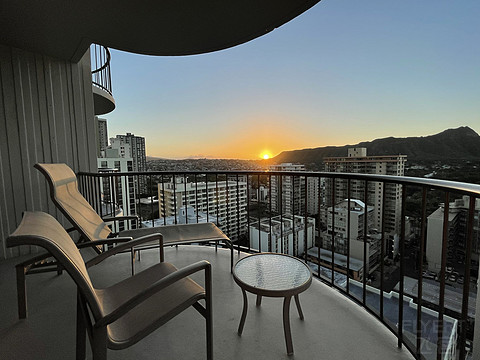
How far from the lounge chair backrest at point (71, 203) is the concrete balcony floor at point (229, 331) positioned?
1.97 feet

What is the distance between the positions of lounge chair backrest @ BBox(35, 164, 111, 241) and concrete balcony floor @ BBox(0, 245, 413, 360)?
0.60 meters

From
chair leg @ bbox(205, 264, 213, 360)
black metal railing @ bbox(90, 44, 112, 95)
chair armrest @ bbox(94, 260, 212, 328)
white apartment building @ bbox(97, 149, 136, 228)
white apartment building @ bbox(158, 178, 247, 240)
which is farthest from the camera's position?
black metal railing @ bbox(90, 44, 112, 95)

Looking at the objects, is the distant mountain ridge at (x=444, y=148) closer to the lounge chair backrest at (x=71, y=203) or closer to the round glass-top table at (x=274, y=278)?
the round glass-top table at (x=274, y=278)

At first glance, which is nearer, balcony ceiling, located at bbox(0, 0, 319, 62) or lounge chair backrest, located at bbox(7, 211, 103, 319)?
lounge chair backrest, located at bbox(7, 211, 103, 319)

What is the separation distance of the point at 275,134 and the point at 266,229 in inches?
263

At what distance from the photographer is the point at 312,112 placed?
1131cm

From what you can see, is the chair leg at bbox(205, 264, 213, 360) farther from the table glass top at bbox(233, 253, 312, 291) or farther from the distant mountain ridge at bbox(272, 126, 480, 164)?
the distant mountain ridge at bbox(272, 126, 480, 164)

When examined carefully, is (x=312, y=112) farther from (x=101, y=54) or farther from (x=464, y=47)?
(x=101, y=54)

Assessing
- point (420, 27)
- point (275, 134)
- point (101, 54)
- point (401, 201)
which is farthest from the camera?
point (275, 134)

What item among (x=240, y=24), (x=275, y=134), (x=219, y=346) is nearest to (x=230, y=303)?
(x=219, y=346)

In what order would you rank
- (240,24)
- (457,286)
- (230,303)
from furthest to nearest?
(240,24), (230,303), (457,286)

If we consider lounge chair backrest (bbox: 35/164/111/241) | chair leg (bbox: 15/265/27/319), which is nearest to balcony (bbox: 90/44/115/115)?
lounge chair backrest (bbox: 35/164/111/241)

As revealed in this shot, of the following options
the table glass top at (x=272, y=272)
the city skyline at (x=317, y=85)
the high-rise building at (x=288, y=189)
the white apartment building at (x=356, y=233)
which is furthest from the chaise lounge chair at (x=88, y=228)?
the city skyline at (x=317, y=85)

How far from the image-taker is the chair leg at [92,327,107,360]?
3.23ft
